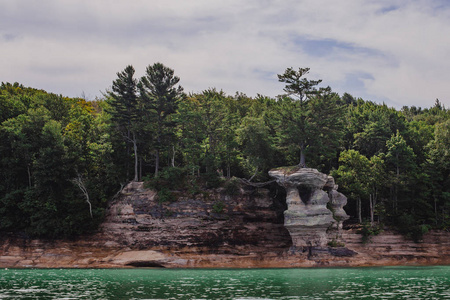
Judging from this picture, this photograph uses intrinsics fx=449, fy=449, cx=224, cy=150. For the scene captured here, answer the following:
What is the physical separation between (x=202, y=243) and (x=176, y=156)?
13784 millimetres

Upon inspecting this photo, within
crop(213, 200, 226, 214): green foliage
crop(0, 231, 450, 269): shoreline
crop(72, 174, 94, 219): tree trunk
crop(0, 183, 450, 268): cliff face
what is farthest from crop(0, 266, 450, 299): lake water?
crop(213, 200, 226, 214): green foliage

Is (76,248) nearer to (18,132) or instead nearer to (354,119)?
(18,132)

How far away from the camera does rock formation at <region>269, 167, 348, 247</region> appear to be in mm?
53281

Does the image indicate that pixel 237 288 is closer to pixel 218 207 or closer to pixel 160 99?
pixel 218 207

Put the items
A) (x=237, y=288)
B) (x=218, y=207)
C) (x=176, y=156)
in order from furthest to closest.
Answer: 1. (x=176, y=156)
2. (x=218, y=207)
3. (x=237, y=288)

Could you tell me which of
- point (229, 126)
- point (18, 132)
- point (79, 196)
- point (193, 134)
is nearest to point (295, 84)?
point (229, 126)

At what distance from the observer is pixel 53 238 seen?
54.8 m

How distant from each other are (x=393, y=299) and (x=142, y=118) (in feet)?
133

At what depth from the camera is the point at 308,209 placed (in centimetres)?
5375

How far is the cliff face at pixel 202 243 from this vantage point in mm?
52969

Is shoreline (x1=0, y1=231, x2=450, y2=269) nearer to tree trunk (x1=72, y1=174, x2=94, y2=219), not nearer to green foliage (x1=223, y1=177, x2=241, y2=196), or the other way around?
tree trunk (x1=72, y1=174, x2=94, y2=219)

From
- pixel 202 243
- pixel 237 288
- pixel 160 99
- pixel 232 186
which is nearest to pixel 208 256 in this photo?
pixel 202 243

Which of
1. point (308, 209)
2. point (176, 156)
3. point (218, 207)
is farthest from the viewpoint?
point (176, 156)

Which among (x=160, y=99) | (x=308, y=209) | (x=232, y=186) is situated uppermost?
(x=160, y=99)
